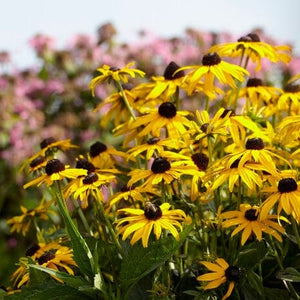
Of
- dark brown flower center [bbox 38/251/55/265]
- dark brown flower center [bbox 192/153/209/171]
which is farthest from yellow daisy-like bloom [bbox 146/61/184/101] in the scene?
dark brown flower center [bbox 38/251/55/265]

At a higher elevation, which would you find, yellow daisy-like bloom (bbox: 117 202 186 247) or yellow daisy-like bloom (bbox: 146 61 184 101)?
yellow daisy-like bloom (bbox: 146 61 184 101)

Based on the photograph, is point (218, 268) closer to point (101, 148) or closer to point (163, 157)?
point (163, 157)

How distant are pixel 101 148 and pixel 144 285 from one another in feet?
1.21

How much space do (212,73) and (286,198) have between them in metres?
0.43

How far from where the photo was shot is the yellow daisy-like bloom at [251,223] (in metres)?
1.22

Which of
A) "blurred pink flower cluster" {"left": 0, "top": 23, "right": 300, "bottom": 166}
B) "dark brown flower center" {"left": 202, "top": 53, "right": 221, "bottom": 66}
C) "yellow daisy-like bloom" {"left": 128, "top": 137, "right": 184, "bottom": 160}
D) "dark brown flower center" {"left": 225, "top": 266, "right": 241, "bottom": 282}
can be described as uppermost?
"dark brown flower center" {"left": 202, "top": 53, "right": 221, "bottom": 66}

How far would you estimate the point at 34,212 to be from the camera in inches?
66.3

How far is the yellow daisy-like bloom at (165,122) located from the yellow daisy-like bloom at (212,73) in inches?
2.3

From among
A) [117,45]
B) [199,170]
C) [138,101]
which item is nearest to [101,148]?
[138,101]

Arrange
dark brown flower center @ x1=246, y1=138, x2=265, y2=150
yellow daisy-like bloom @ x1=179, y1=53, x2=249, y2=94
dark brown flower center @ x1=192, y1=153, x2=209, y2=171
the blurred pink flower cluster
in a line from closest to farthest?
dark brown flower center @ x1=246, y1=138, x2=265, y2=150 → dark brown flower center @ x1=192, y1=153, x2=209, y2=171 → yellow daisy-like bloom @ x1=179, y1=53, x2=249, y2=94 → the blurred pink flower cluster

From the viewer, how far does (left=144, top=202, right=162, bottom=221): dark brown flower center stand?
1.23 metres

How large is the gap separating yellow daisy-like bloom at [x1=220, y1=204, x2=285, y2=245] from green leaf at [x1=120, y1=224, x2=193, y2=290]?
84mm

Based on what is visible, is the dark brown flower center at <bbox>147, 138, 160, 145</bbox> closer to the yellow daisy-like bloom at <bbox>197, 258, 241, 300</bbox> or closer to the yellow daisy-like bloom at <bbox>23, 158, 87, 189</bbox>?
the yellow daisy-like bloom at <bbox>23, 158, 87, 189</bbox>

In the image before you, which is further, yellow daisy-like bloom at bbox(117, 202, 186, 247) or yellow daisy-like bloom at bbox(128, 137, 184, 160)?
yellow daisy-like bloom at bbox(128, 137, 184, 160)
